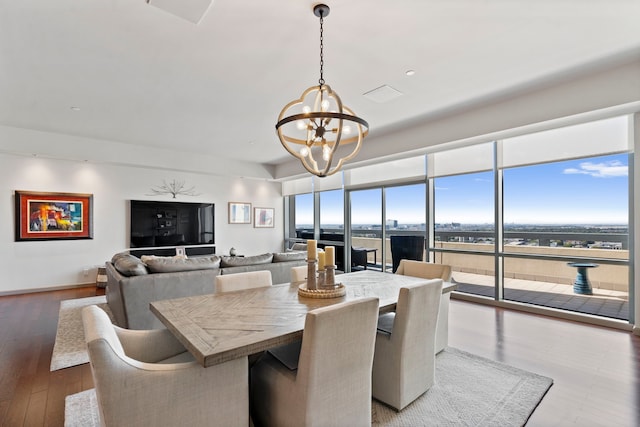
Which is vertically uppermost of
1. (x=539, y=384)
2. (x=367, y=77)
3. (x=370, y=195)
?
(x=367, y=77)

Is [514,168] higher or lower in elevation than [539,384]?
higher

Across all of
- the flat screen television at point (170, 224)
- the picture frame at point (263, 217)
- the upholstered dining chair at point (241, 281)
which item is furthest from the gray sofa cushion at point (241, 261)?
the picture frame at point (263, 217)

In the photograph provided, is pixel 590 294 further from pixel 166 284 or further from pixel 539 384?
pixel 166 284

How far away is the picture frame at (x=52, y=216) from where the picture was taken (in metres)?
5.52

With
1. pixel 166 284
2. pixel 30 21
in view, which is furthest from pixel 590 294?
pixel 30 21

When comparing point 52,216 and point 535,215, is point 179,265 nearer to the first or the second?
point 52,216

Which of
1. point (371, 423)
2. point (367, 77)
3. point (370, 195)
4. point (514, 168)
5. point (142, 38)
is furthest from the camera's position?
Answer: point (370, 195)

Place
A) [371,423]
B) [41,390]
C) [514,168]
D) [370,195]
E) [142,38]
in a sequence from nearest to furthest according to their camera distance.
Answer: [371,423]
[41,390]
[142,38]
[514,168]
[370,195]

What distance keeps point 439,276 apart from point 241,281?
6.28ft

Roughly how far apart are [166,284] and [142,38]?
96.2 inches

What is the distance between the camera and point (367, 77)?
3.39 metres

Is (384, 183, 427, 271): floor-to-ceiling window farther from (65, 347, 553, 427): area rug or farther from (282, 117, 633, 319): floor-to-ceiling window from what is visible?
(65, 347, 553, 427): area rug

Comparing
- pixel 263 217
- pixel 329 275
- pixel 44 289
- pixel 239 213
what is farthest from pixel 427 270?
pixel 44 289

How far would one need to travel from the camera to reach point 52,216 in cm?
580
